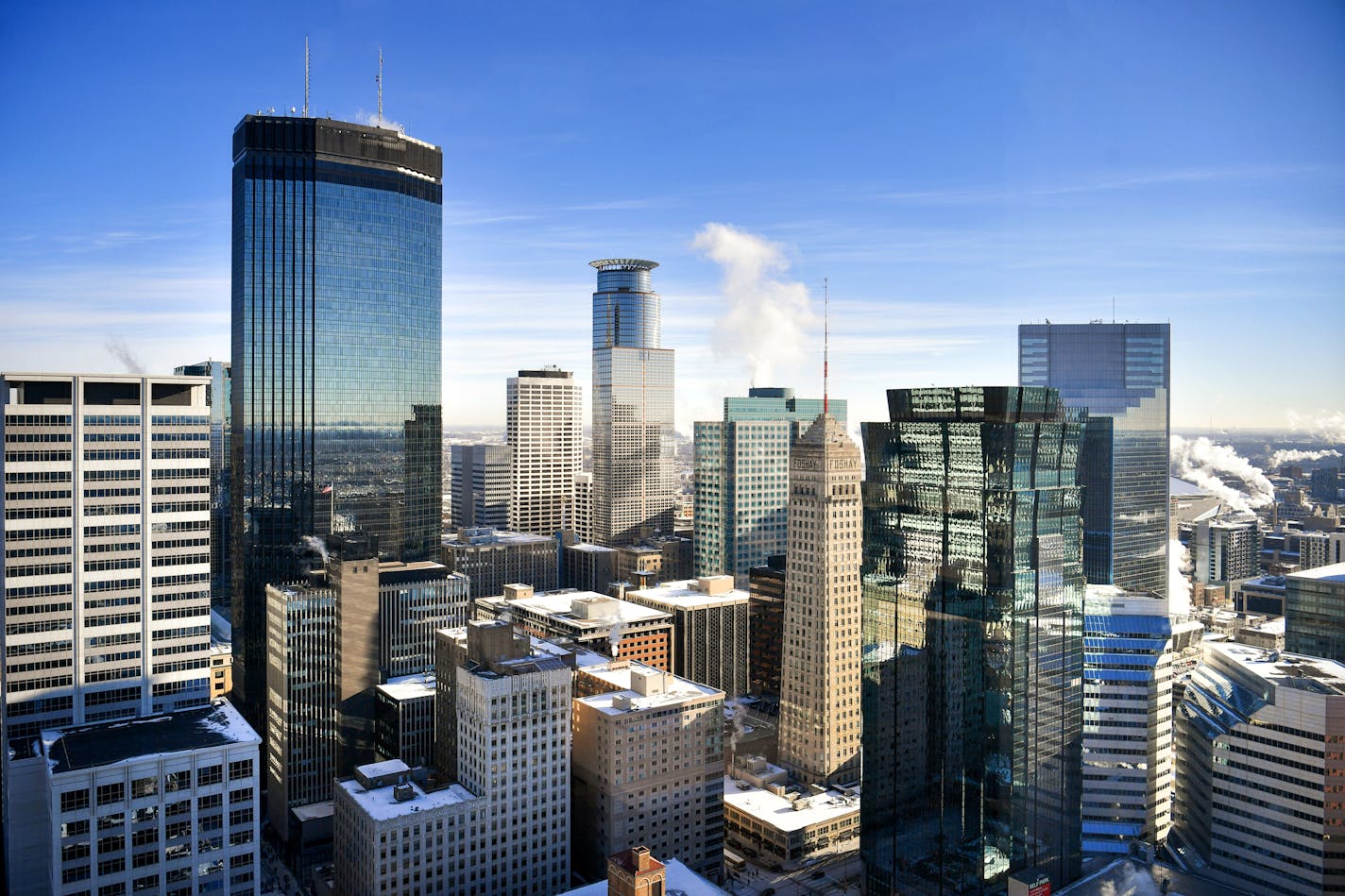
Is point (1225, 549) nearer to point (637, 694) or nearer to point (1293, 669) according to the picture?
point (1293, 669)

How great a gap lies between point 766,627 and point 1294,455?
46.8 metres

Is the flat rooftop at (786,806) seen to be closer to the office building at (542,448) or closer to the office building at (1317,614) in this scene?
the office building at (1317,614)

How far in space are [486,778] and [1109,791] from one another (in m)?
35.8

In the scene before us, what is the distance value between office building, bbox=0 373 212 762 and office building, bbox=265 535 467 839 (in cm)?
1520

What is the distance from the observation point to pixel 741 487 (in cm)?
10944

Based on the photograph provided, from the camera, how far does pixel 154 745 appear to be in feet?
144

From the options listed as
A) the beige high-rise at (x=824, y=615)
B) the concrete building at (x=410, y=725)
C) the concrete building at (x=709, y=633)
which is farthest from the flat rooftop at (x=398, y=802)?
the concrete building at (x=709, y=633)

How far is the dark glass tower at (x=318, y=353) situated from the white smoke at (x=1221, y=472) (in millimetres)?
66541

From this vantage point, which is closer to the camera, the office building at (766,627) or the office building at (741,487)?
the office building at (766,627)

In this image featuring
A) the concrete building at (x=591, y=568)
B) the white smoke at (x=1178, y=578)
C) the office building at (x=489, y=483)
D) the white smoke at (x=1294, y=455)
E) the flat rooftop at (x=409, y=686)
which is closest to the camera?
the white smoke at (x=1294, y=455)

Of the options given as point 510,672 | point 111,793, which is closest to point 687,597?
point 510,672

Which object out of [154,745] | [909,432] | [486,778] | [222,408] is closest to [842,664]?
[909,432]

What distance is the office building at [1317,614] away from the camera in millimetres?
69625

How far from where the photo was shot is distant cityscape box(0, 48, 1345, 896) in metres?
47.0
